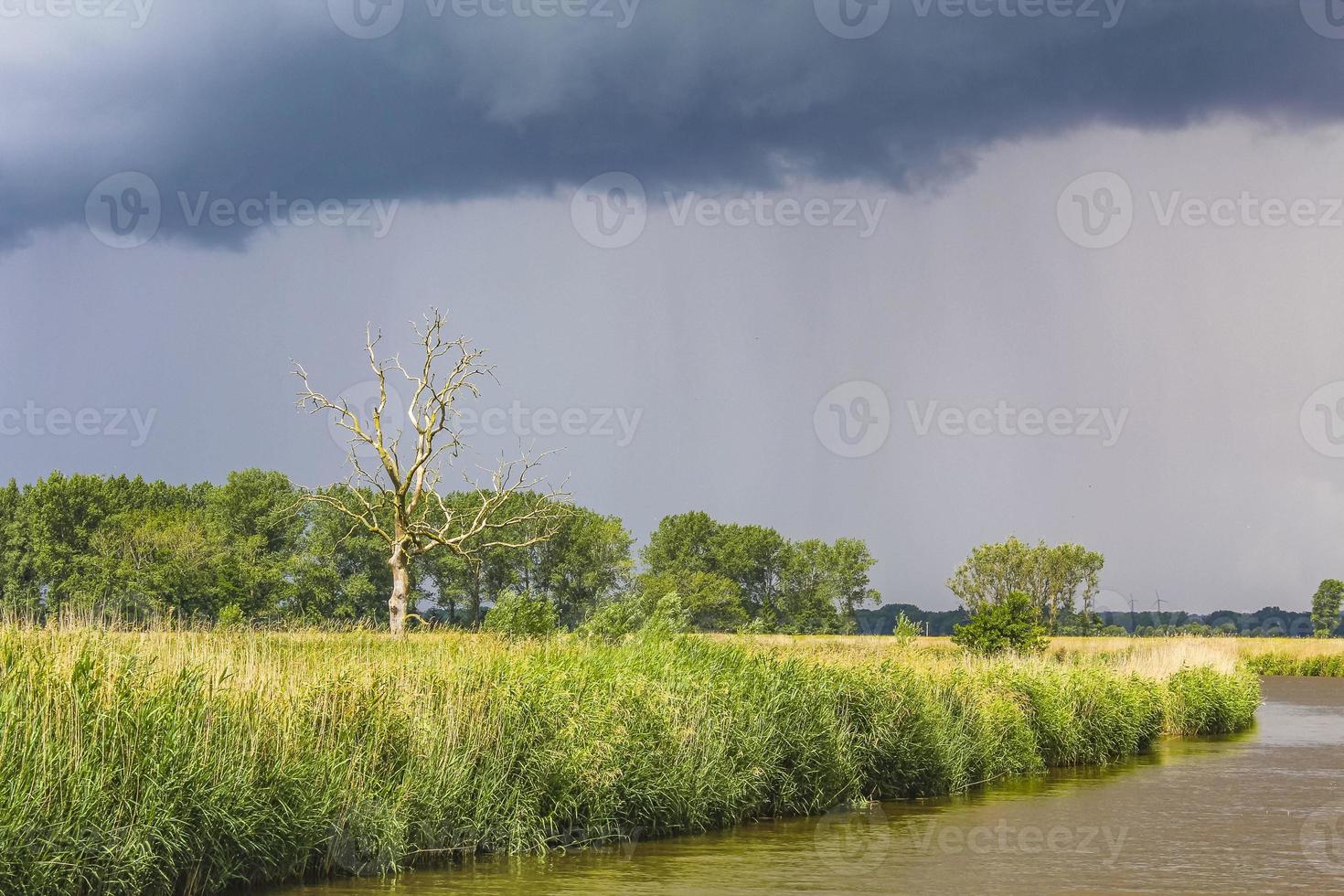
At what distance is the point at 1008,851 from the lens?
1572cm

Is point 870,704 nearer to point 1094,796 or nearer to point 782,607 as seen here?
point 1094,796

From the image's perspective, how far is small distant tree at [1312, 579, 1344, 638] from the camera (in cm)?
14212

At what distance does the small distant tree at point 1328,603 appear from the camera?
142125mm

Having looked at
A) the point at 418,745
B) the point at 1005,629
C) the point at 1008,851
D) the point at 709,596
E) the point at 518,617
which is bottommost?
the point at 1008,851

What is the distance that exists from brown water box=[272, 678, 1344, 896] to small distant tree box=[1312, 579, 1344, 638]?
135 m

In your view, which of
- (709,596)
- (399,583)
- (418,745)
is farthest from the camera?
(709,596)

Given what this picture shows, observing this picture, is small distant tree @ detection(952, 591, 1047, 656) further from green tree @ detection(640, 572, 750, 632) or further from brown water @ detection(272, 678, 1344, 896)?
green tree @ detection(640, 572, 750, 632)

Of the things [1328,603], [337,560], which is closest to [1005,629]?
[337,560]

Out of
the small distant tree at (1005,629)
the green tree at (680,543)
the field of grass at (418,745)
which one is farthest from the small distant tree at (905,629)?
the green tree at (680,543)

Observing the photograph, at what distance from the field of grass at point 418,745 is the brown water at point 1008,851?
55 centimetres

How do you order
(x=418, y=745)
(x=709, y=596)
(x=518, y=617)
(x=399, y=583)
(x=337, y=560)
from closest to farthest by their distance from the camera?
1. (x=418, y=745)
2. (x=518, y=617)
3. (x=399, y=583)
4. (x=337, y=560)
5. (x=709, y=596)

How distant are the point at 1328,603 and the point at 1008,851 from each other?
483 ft

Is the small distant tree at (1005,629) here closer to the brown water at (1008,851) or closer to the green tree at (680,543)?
the brown water at (1008,851)

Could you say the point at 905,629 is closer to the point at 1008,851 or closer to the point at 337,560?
the point at 1008,851
